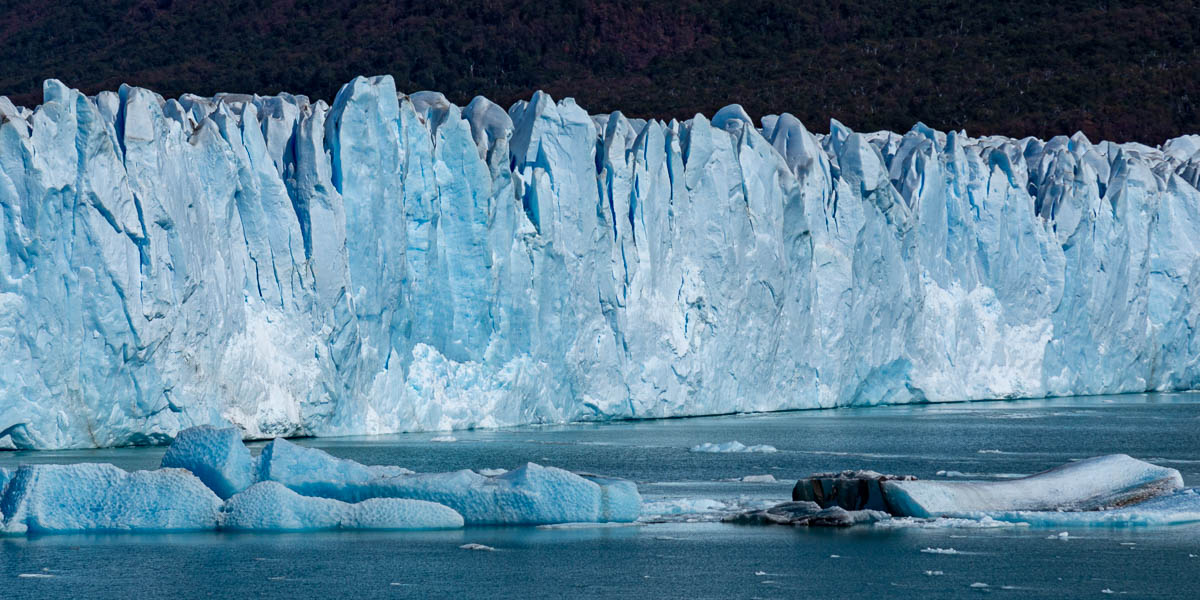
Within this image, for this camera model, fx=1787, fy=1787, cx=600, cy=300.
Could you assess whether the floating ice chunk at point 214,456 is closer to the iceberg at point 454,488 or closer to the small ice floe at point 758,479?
the iceberg at point 454,488

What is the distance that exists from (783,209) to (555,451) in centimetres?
839

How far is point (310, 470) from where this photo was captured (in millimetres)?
13195

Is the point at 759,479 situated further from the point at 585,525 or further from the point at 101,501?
the point at 101,501

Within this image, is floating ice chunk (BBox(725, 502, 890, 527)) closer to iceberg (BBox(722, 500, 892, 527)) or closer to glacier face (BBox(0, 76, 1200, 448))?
iceberg (BBox(722, 500, 892, 527))

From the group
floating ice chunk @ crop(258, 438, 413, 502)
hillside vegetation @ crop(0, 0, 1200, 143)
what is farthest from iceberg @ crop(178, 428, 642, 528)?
hillside vegetation @ crop(0, 0, 1200, 143)

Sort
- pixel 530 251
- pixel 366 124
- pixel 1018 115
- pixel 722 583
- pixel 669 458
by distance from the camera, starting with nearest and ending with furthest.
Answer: pixel 722 583 < pixel 669 458 < pixel 366 124 < pixel 530 251 < pixel 1018 115

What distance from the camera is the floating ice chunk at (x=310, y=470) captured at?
13.1 m

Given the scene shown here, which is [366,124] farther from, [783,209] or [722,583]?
[722,583]

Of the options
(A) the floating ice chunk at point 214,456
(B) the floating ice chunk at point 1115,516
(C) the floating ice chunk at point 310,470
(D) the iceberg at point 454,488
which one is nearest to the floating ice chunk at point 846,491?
(B) the floating ice chunk at point 1115,516

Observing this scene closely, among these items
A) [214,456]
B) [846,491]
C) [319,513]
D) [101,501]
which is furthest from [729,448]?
[101,501]

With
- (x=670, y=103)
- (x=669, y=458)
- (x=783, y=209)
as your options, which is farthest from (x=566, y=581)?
(x=670, y=103)

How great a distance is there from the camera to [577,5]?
58.1 metres

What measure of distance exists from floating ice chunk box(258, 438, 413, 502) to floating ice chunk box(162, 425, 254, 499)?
189 mm

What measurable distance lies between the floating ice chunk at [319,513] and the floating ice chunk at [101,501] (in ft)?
0.86
